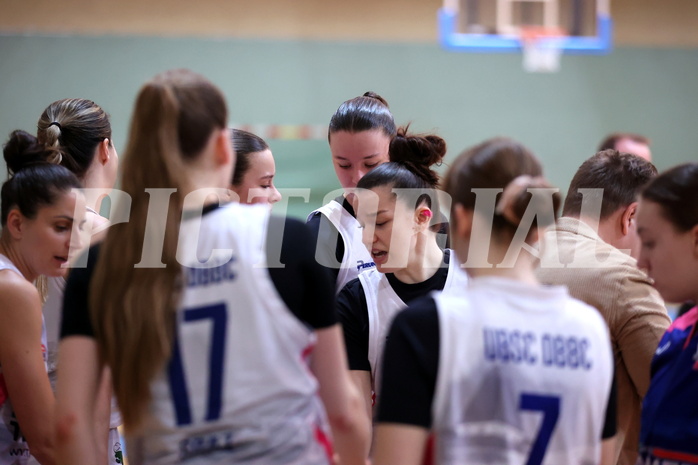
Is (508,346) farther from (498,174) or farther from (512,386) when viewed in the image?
(498,174)

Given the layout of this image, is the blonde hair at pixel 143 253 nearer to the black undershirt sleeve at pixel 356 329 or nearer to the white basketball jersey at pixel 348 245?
the black undershirt sleeve at pixel 356 329

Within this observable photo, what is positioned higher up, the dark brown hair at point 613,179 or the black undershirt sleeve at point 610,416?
the dark brown hair at point 613,179

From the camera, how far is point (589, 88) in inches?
334

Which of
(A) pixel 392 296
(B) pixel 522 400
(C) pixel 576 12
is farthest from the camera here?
(C) pixel 576 12

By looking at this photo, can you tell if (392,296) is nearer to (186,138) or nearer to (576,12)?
(186,138)

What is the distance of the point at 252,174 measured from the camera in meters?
3.41

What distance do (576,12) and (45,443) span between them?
21.1ft

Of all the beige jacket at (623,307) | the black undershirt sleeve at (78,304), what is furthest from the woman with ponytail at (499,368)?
the beige jacket at (623,307)

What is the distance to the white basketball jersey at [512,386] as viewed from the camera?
1.58 m

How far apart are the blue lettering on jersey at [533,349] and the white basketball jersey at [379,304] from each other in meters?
1.10

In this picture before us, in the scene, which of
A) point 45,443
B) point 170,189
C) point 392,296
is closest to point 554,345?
point 170,189

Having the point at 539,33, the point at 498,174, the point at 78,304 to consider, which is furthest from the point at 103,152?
the point at 539,33

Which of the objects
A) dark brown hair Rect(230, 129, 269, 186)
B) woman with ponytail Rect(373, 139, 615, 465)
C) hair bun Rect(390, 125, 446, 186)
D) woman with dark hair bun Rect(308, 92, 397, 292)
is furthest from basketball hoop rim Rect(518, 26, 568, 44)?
woman with ponytail Rect(373, 139, 615, 465)

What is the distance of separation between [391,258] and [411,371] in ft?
4.15
